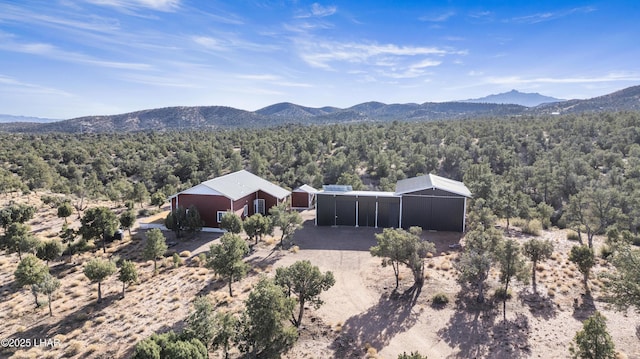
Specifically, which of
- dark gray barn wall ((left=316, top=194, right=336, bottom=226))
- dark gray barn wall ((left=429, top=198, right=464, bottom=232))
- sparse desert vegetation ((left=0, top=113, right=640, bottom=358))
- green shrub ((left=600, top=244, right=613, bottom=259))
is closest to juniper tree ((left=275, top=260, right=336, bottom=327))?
sparse desert vegetation ((left=0, top=113, right=640, bottom=358))

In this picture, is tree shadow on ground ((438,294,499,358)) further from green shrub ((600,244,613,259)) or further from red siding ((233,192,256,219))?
red siding ((233,192,256,219))

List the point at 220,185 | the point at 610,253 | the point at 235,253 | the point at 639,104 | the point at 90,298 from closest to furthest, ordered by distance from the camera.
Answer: the point at 235,253
the point at 90,298
the point at 610,253
the point at 220,185
the point at 639,104

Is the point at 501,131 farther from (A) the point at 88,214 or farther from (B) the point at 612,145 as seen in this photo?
(A) the point at 88,214

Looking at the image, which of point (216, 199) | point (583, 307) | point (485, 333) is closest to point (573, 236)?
point (583, 307)

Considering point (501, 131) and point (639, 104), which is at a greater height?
point (639, 104)

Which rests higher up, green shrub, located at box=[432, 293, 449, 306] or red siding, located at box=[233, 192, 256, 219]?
red siding, located at box=[233, 192, 256, 219]

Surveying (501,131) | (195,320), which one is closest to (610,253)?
(195,320)
